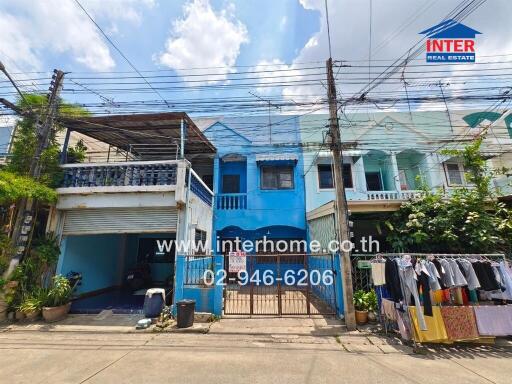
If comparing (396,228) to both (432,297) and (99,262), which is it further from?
(99,262)

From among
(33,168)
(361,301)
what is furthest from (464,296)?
(33,168)

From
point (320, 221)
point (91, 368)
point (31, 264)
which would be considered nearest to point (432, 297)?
point (320, 221)

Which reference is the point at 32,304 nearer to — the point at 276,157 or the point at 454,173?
the point at 276,157

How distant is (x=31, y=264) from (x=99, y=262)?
2743 millimetres

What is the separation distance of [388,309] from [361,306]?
91 centimetres

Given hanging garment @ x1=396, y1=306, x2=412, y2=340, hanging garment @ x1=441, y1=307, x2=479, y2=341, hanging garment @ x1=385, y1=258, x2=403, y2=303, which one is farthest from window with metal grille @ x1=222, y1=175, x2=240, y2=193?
hanging garment @ x1=441, y1=307, x2=479, y2=341

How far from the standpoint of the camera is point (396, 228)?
8.05m

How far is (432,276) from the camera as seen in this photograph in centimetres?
491

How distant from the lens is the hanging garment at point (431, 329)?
15.5 feet

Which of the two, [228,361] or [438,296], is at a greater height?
[438,296]

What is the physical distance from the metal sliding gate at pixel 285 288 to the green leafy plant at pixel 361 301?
26.8 inches

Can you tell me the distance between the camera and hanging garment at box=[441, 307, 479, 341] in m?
4.80

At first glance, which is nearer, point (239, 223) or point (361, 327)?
point (361, 327)

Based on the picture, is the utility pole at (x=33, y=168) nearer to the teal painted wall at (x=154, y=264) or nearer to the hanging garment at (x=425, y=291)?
the teal painted wall at (x=154, y=264)
